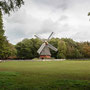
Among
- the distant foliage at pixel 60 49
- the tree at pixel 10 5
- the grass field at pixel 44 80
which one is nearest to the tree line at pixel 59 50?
the distant foliage at pixel 60 49

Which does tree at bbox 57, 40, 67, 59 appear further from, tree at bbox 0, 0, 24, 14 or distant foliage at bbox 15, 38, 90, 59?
tree at bbox 0, 0, 24, 14

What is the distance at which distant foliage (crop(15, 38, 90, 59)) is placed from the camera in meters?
88.3

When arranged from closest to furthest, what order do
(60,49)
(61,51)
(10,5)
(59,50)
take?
(10,5), (61,51), (60,49), (59,50)

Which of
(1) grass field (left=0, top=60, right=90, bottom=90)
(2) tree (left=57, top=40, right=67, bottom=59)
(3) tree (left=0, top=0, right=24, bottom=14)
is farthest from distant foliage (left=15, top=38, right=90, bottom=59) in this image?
(3) tree (left=0, top=0, right=24, bottom=14)

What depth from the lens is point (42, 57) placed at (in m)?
75.9

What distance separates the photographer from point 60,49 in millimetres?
87250

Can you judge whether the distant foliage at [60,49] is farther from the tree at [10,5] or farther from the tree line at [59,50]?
the tree at [10,5]

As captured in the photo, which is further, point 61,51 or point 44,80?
point 61,51

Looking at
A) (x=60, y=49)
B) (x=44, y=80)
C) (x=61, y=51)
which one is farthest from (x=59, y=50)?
(x=44, y=80)

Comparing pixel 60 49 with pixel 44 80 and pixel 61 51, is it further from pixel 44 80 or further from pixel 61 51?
pixel 44 80

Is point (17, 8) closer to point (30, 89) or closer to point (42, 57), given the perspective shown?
point (30, 89)

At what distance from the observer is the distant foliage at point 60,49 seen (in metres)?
88.3

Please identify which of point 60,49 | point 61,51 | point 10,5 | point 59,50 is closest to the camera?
point 10,5

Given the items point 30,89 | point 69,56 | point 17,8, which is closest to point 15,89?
point 30,89
